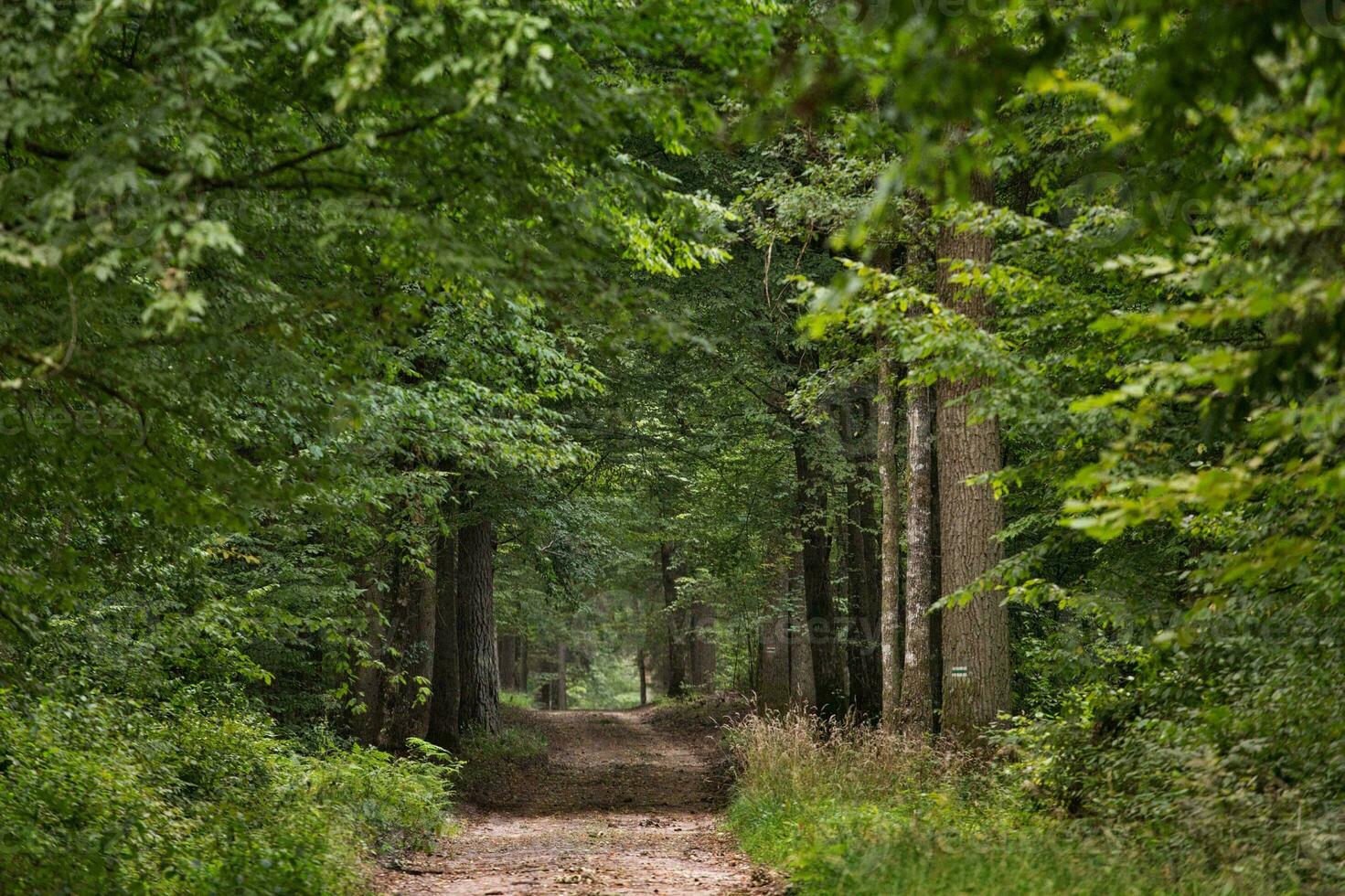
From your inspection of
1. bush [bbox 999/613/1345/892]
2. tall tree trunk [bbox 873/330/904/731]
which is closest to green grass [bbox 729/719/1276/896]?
bush [bbox 999/613/1345/892]

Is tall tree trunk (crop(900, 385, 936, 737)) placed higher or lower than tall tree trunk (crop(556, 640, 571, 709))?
higher

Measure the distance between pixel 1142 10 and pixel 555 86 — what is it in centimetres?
279

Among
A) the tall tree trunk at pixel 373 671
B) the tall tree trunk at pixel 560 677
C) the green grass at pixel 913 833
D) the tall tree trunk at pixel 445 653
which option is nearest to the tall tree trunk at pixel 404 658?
the tall tree trunk at pixel 373 671

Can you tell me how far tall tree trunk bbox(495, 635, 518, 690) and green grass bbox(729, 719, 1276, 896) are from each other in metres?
34.7

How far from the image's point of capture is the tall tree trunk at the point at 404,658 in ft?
49.0

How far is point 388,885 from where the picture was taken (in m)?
9.04

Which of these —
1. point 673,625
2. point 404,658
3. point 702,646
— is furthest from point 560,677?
point 404,658

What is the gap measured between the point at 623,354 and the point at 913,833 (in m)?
4.27

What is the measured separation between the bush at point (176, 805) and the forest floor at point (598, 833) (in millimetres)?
811

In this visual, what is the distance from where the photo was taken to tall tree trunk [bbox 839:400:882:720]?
18.9m

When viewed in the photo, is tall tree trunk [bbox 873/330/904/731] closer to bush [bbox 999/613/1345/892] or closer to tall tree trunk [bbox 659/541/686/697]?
bush [bbox 999/613/1345/892]

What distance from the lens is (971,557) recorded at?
10.7m

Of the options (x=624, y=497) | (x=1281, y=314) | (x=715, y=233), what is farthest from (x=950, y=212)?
(x=624, y=497)

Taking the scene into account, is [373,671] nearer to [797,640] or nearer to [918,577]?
[918,577]
